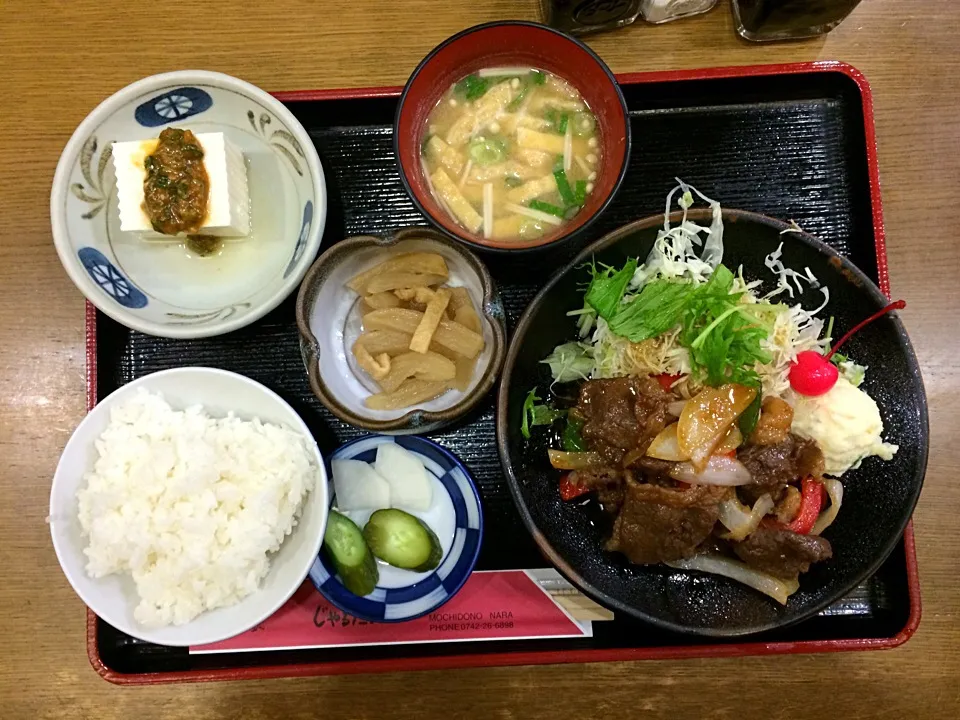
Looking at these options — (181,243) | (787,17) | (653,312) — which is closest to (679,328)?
(653,312)

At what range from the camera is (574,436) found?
1765 mm

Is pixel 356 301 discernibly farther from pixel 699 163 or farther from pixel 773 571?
pixel 773 571

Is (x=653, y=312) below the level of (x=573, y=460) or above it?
above

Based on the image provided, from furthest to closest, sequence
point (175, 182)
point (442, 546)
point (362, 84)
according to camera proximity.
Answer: point (362, 84) < point (442, 546) < point (175, 182)

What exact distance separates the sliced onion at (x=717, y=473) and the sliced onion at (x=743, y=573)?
268 mm

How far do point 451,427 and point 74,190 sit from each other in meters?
1.32

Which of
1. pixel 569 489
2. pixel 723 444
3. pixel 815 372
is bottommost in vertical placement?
pixel 569 489

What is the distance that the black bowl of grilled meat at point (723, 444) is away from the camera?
1573mm

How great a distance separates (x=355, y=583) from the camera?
5.84 ft

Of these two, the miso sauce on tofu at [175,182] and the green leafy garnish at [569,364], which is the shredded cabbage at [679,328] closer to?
the green leafy garnish at [569,364]

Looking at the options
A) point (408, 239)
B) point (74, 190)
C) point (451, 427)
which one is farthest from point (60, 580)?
point (408, 239)

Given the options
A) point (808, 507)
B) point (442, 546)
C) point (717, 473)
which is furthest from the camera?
point (442, 546)

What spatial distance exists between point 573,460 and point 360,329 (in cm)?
78

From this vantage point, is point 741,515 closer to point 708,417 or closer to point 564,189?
point 708,417
